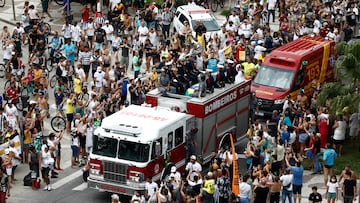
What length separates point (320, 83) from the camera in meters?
39.7

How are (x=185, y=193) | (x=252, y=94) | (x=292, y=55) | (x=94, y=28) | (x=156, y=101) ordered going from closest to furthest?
(x=185, y=193) < (x=156, y=101) < (x=252, y=94) < (x=292, y=55) < (x=94, y=28)

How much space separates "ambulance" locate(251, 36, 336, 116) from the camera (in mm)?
37469

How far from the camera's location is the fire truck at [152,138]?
30438 millimetres

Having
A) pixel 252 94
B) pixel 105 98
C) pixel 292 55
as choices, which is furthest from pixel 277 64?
pixel 105 98

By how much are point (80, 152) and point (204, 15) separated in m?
14.4

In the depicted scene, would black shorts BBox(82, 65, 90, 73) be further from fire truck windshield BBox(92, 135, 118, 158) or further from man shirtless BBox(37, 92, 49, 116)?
fire truck windshield BBox(92, 135, 118, 158)

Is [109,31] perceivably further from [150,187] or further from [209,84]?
Result: [150,187]

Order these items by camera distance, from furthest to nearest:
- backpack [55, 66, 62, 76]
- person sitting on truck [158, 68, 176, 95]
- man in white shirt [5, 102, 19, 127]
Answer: backpack [55, 66, 62, 76] → man in white shirt [5, 102, 19, 127] → person sitting on truck [158, 68, 176, 95]

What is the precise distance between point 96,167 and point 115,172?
2.05 ft

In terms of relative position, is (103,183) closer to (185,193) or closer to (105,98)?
(185,193)

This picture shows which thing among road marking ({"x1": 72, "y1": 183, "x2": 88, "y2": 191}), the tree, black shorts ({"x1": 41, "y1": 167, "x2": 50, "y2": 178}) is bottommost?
road marking ({"x1": 72, "y1": 183, "x2": 88, "y2": 191})

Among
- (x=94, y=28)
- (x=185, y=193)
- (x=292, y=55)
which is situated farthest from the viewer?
(x=94, y=28)

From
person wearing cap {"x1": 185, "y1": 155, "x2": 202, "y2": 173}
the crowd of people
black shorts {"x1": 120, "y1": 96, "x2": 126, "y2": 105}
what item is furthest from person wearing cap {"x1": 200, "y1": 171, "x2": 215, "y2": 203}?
black shorts {"x1": 120, "y1": 96, "x2": 126, "y2": 105}

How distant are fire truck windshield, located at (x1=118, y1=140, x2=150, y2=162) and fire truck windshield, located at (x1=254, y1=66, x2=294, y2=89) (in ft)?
29.8
